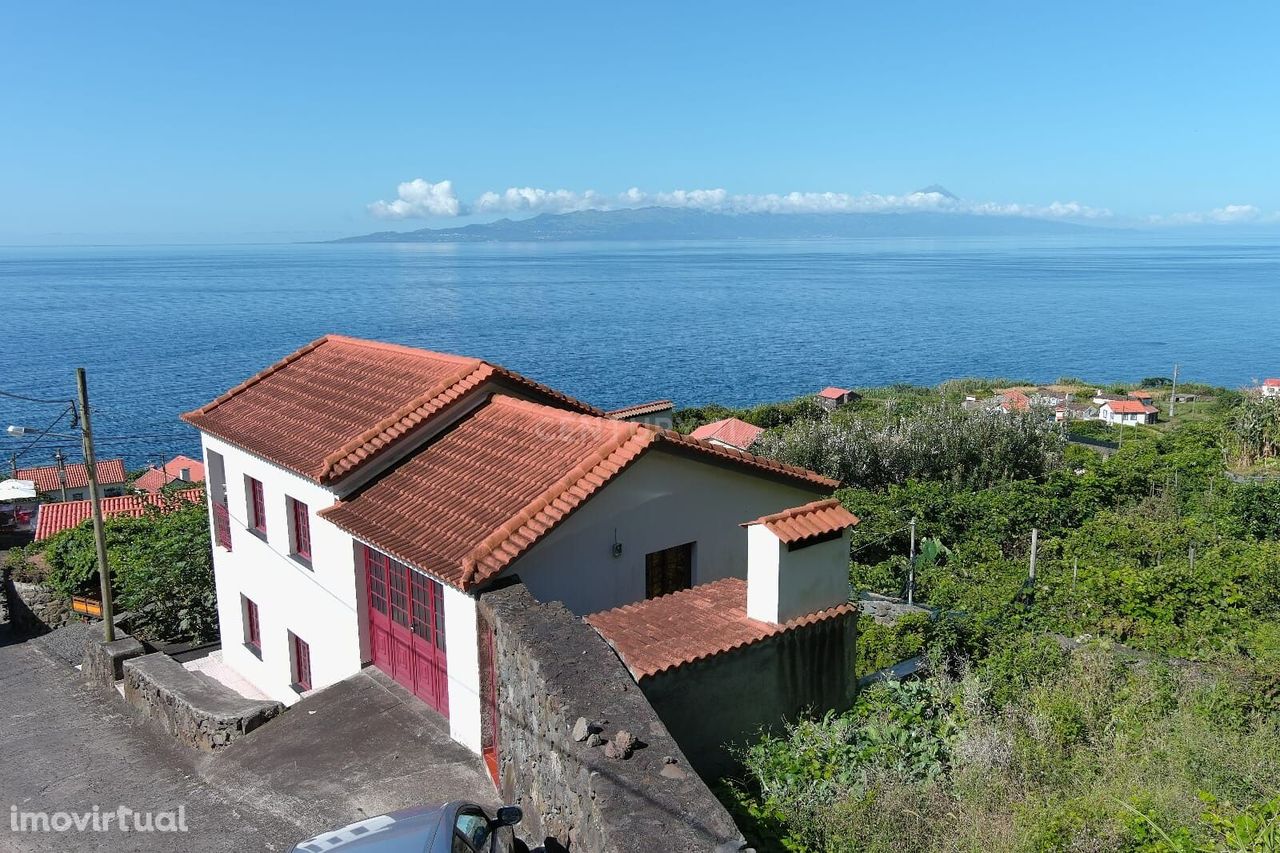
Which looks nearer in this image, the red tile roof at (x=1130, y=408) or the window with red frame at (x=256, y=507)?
the window with red frame at (x=256, y=507)

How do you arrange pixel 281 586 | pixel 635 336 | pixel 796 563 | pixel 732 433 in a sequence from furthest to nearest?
1. pixel 635 336
2. pixel 732 433
3. pixel 281 586
4. pixel 796 563

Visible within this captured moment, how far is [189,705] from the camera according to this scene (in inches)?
496

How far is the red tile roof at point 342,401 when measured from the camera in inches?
525

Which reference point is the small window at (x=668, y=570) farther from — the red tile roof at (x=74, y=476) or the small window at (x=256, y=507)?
the red tile roof at (x=74, y=476)

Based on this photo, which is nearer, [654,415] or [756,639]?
[756,639]

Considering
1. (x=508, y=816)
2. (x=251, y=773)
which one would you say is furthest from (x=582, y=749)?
(x=251, y=773)

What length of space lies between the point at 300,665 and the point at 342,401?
4.40 m

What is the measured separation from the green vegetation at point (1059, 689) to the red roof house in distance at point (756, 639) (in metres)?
0.43

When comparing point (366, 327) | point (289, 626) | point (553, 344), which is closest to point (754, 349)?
point (553, 344)

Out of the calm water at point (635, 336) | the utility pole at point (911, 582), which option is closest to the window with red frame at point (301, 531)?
the utility pole at point (911, 582)

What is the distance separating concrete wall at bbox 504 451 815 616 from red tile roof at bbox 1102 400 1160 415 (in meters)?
48.4

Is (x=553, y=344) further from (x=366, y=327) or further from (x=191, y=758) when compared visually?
(x=191, y=758)

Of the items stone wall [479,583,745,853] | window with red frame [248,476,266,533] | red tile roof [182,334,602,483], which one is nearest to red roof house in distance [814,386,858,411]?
red tile roof [182,334,602,483]

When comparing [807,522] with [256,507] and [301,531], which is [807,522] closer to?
[301,531]
